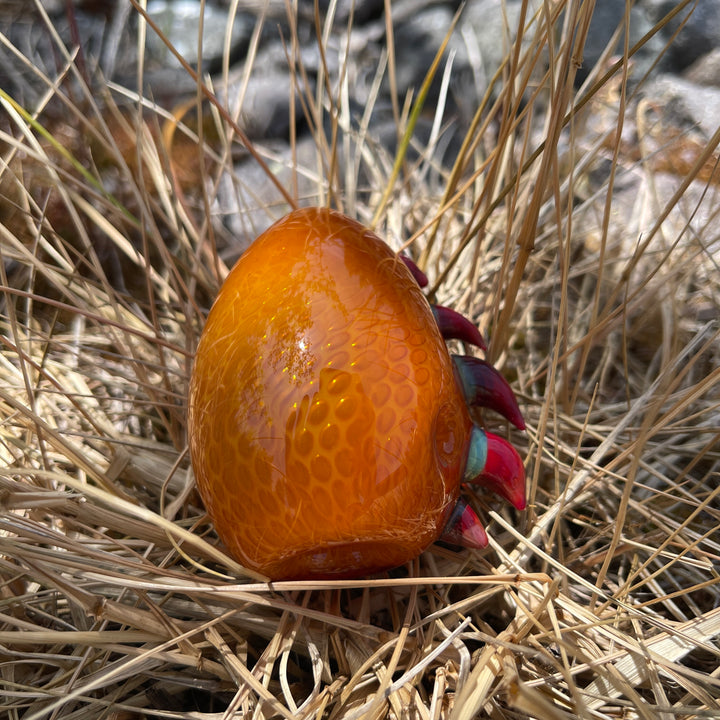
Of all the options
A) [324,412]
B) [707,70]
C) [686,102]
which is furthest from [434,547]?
[707,70]

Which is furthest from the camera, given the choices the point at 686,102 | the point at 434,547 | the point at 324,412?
the point at 686,102

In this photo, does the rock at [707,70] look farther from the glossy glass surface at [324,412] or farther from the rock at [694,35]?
the glossy glass surface at [324,412]

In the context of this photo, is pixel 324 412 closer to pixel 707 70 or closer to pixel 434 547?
pixel 434 547

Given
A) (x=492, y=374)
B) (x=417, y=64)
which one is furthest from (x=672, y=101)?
(x=492, y=374)

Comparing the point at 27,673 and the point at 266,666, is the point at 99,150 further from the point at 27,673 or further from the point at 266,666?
the point at 266,666

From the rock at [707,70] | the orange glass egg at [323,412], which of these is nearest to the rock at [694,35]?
the rock at [707,70]

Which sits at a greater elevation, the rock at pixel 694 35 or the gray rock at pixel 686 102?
the rock at pixel 694 35
